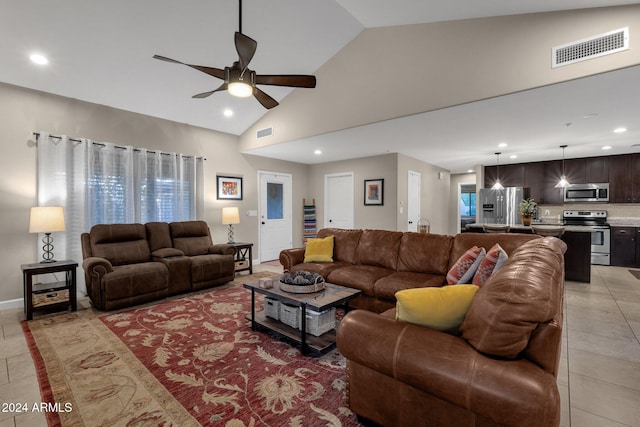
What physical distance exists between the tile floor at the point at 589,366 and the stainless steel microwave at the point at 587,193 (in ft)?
10.2

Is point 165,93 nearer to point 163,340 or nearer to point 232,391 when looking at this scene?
point 163,340

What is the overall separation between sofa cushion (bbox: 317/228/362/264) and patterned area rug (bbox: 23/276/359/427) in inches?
59.8

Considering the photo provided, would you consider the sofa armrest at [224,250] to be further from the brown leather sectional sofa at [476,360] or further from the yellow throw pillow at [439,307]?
the yellow throw pillow at [439,307]

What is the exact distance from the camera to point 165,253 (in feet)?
13.5

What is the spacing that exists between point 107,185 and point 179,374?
132 inches

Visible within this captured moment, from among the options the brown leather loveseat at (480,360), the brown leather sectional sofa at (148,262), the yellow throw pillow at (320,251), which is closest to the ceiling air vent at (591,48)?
the brown leather loveseat at (480,360)

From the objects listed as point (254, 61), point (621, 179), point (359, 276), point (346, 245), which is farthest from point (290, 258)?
point (621, 179)

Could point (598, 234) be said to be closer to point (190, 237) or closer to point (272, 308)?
point (272, 308)

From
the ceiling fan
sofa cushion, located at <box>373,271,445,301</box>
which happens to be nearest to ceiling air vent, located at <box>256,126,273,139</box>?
the ceiling fan

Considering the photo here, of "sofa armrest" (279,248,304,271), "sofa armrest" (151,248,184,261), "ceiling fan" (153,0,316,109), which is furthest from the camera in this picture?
"sofa armrest" (151,248,184,261)

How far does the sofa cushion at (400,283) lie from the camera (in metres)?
2.80

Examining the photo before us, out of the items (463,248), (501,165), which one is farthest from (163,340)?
(501,165)

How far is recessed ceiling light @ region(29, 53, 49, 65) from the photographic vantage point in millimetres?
3129

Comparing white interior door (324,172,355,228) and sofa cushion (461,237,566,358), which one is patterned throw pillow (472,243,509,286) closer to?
sofa cushion (461,237,566,358)
